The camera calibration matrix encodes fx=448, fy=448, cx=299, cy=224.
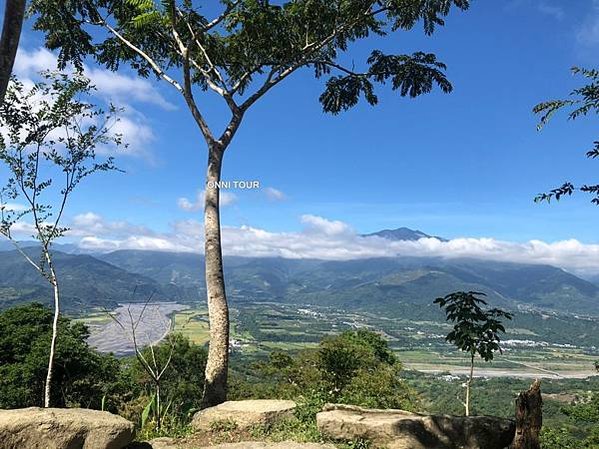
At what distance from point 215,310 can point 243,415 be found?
2.08 m

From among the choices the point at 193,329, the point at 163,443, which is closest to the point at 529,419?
the point at 163,443

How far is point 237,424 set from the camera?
7.56 m

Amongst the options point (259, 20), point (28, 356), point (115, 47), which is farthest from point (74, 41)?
point (28, 356)

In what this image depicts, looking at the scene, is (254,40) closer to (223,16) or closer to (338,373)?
(223,16)

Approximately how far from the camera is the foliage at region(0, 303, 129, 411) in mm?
21703

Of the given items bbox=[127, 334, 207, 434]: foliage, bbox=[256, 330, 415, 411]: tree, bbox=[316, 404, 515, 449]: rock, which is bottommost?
bbox=[127, 334, 207, 434]: foliage

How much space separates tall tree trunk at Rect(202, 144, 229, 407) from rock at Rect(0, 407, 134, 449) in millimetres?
2486

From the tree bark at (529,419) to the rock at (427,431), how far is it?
93 centimetres

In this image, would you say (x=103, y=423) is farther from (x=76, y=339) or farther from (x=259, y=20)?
(x=76, y=339)

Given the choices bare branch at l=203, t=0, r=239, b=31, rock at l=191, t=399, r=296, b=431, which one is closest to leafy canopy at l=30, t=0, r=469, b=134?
bare branch at l=203, t=0, r=239, b=31

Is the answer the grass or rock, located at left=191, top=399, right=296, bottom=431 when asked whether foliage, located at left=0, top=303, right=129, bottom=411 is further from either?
rock, located at left=191, top=399, right=296, bottom=431

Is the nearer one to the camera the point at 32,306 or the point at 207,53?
the point at 207,53

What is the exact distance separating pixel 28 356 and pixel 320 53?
2082 centimetres

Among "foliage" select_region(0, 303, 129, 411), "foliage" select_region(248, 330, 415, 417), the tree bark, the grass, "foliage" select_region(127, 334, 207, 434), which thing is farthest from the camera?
the grass
